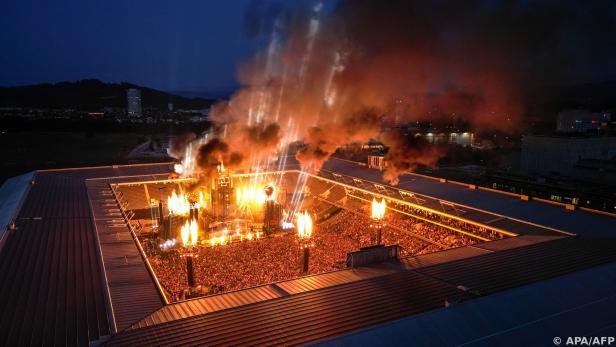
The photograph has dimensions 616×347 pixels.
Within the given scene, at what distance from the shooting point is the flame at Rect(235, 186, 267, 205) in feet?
60.8

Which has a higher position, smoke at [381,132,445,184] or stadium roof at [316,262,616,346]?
smoke at [381,132,445,184]

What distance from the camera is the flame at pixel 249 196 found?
18531 mm

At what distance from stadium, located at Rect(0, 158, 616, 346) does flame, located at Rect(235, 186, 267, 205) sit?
0.22 feet

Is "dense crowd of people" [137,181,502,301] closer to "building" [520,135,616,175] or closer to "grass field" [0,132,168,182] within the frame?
"building" [520,135,616,175]

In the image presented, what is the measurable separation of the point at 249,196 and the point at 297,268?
22.7ft

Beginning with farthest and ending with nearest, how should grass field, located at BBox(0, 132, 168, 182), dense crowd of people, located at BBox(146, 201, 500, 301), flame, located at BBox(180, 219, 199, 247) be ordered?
grass field, located at BBox(0, 132, 168, 182) → dense crowd of people, located at BBox(146, 201, 500, 301) → flame, located at BBox(180, 219, 199, 247)

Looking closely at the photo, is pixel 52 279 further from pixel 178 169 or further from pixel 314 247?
pixel 178 169

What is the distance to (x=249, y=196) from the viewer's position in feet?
61.7

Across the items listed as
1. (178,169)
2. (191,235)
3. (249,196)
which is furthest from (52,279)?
(178,169)

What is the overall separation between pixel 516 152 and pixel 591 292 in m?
28.7

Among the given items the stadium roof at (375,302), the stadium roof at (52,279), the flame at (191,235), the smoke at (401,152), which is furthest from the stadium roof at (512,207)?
the stadium roof at (52,279)

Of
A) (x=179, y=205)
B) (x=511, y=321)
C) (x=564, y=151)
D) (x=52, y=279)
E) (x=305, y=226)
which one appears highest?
(x=564, y=151)

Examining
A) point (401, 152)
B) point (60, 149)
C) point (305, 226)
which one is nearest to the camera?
point (305, 226)

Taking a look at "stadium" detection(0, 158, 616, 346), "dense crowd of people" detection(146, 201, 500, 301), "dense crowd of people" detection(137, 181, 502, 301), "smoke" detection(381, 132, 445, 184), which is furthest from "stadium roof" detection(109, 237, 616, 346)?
"smoke" detection(381, 132, 445, 184)
